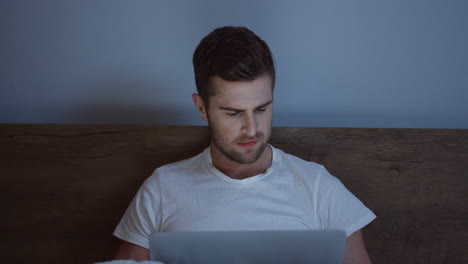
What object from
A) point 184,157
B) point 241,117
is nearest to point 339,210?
point 241,117

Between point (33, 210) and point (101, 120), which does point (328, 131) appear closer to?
point (101, 120)

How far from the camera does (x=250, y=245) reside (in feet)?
2.33

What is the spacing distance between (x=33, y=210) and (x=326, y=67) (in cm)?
112

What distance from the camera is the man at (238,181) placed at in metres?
0.99

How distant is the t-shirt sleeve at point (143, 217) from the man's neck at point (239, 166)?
20 cm

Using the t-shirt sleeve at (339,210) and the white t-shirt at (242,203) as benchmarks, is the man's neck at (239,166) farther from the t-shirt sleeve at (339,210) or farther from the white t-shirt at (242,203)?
the t-shirt sleeve at (339,210)

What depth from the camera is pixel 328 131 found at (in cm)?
121

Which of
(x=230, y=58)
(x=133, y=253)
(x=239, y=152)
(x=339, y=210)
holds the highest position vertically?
(x=230, y=58)

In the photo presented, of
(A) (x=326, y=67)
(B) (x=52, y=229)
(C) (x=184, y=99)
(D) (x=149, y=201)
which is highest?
(A) (x=326, y=67)

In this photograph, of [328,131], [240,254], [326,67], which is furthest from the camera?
[326,67]

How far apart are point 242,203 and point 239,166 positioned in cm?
13

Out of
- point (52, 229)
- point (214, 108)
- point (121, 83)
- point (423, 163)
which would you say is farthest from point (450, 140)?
point (52, 229)

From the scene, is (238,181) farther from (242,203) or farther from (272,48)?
(272,48)

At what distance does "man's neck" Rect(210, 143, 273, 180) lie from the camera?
1.12m
